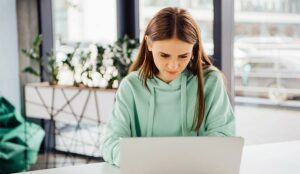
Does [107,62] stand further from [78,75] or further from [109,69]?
[78,75]

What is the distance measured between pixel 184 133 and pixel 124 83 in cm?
26

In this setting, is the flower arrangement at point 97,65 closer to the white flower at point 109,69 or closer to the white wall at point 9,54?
the white flower at point 109,69

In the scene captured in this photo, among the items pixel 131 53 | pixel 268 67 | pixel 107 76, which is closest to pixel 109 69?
pixel 107 76

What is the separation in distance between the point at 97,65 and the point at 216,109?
1.87 m

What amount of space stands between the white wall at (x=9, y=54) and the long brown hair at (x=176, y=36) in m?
2.39

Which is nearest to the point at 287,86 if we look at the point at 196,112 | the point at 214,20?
the point at 214,20

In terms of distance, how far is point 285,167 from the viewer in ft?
4.33

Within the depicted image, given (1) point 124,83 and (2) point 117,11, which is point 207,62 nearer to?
(1) point 124,83

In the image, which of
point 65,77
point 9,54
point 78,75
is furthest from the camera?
point 9,54

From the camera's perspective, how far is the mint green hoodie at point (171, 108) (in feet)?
4.43

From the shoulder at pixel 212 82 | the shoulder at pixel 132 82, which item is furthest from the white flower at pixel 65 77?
the shoulder at pixel 212 82

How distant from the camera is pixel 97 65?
311 centimetres

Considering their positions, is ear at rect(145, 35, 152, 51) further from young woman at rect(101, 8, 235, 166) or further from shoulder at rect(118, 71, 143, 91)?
shoulder at rect(118, 71, 143, 91)

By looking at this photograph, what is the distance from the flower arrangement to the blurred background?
0.05ft
